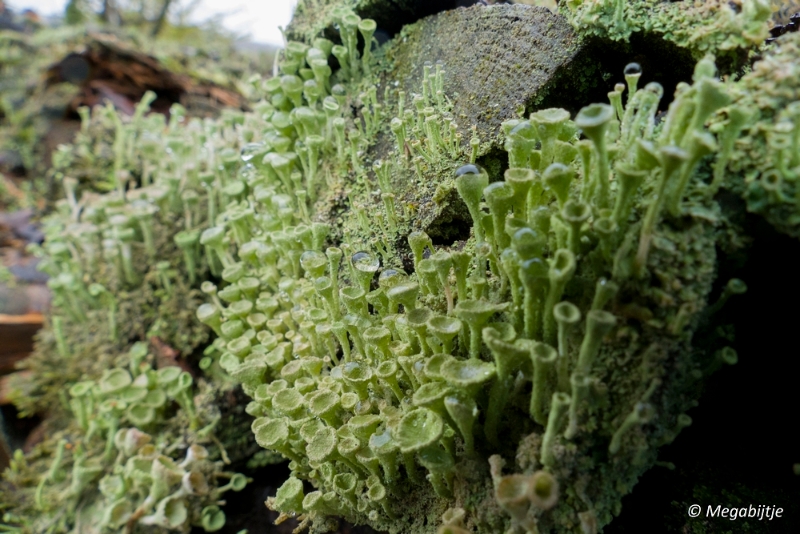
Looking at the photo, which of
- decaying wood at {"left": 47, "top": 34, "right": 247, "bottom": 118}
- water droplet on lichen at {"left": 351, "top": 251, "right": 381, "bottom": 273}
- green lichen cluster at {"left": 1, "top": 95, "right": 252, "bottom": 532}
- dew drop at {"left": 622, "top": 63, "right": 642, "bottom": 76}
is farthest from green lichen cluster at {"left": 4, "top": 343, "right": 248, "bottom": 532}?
decaying wood at {"left": 47, "top": 34, "right": 247, "bottom": 118}

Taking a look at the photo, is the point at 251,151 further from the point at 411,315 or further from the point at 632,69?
the point at 632,69

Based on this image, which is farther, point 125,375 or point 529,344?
point 125,375

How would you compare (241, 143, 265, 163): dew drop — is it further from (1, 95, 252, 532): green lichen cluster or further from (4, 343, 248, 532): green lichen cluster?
(4, 343, 248, 532): green lichen cluster

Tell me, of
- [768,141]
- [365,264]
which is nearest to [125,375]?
[365,264]

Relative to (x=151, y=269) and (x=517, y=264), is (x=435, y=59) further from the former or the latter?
(x=151, y=269)

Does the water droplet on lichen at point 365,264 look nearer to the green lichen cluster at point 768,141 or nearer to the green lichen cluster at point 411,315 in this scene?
the green lichen cluster at point 411,315

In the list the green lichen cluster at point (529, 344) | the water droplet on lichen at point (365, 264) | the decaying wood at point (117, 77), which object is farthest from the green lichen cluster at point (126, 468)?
the decaying wood at point (117, 77)

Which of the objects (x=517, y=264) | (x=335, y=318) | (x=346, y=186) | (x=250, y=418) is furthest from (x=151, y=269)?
(x=517, y=264)
